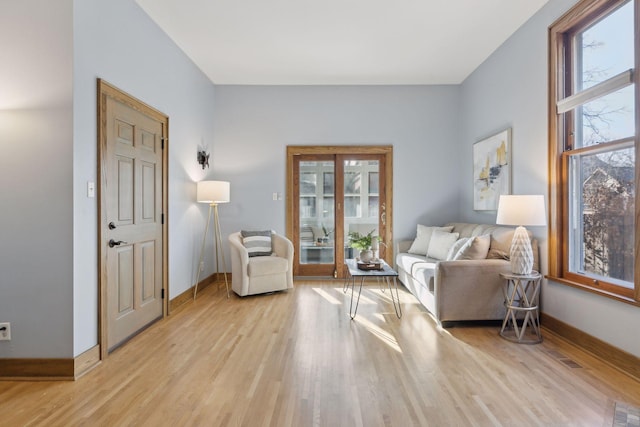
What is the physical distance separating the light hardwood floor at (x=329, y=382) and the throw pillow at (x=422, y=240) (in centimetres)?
175

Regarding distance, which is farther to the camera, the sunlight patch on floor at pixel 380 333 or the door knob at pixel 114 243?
the sunlight patch on floor at pixel 380 333

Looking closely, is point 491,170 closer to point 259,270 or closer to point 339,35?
point 339,35

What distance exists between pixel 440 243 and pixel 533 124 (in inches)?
68.6

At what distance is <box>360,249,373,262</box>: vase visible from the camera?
413 cm

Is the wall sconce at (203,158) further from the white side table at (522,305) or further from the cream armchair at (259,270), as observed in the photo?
the white side table at (522,305)

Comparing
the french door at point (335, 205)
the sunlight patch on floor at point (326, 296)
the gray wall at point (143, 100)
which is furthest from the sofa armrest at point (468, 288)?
the gray wall at point (143, 100)

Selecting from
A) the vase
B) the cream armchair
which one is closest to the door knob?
the cream armchair

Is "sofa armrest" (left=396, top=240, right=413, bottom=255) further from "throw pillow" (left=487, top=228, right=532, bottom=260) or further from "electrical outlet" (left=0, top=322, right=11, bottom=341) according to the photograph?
"electrical outlet" (left=0, top=322, right=11, bottom=341)

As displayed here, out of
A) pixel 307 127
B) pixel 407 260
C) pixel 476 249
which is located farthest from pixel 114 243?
pixel 307 127

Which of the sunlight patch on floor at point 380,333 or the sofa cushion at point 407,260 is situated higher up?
the sofa cushion at point 407,260

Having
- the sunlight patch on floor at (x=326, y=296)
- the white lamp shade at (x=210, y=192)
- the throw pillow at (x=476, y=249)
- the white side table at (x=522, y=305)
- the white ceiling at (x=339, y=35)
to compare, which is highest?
the white ceiling at (x=339, y=35)

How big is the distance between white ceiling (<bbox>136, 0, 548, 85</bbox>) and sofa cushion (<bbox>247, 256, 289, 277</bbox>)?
8.27ft

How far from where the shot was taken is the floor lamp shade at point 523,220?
3.19m

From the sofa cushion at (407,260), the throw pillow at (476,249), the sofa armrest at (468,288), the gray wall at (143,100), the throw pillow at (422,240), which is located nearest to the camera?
the gray wall at (143,100)
